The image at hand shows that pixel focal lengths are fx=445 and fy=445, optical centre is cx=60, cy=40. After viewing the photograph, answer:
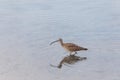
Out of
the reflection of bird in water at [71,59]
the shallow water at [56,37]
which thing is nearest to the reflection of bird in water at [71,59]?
the reflection of bird in water at [71,59]

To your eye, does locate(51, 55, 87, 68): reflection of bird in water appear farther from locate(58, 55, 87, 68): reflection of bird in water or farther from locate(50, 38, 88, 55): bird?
locate(50, 38, 88, 55): bird

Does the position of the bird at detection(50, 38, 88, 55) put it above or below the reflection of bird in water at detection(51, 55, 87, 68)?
above

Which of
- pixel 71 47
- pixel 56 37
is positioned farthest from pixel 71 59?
pixel 56 37

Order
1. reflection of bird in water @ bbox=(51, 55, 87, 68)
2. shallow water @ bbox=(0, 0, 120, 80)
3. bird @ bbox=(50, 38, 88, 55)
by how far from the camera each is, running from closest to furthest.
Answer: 1. shallow water @ bbox=(0, 0, 120, 80)
2. reflection of bird in water @ bbox=(51, 55, 87, 68)
3. bird @ bbox=(50, 38, 88, 55)

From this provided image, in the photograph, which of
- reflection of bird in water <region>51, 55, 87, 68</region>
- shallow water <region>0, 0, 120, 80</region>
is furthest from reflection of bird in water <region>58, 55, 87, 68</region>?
shallow water <region>0, 0, 120, 80</region>

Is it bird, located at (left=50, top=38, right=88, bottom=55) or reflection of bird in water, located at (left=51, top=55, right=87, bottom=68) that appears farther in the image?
bird, located at (left=50, top=38, right=88, bottom=55)

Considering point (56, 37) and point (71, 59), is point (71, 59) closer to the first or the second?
point (71, 59)

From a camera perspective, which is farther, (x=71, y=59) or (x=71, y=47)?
(x=71, y=47)

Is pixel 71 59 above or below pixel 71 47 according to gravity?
below

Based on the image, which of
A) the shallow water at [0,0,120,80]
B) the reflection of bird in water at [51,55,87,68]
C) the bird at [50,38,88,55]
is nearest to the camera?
the shallow water at [0,0,120,80]

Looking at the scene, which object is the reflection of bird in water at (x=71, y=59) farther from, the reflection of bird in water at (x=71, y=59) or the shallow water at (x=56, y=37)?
the shallow water at (x=56, y=37)

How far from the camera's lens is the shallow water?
10859 mm

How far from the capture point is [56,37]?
1375 centimetres

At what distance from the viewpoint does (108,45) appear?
12.8m
